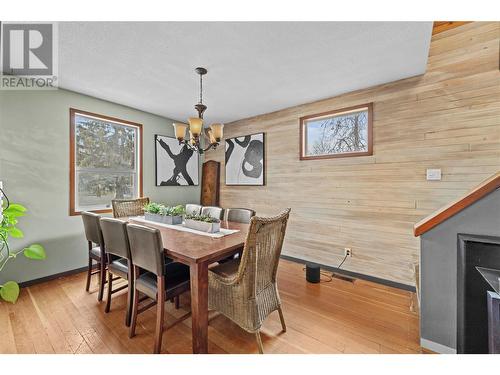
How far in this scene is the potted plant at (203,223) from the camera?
201 centimetres

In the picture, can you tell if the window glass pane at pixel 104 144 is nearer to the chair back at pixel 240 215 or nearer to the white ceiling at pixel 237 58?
the white ceiling at pixel 237 58

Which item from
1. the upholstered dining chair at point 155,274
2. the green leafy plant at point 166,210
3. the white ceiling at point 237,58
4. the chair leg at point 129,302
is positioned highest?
the white ceiling at point 237,58

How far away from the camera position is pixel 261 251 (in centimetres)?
150

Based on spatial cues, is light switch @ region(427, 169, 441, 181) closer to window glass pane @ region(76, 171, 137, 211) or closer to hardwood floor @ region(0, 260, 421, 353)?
hardwood floor @ region(0, 260, 421, 353)

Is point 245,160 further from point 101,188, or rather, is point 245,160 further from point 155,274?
point 155,274

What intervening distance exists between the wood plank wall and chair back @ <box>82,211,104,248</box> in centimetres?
245

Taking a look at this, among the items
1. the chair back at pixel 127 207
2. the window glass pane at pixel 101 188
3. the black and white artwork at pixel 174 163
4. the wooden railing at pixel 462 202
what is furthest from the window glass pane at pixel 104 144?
the wooden railing at pixel 462 202

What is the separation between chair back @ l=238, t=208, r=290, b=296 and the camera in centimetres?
139

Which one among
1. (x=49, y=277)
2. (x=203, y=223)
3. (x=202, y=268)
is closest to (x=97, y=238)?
(x=203, y=223)

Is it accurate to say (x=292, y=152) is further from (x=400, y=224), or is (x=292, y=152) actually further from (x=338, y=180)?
(x=400, y=224)

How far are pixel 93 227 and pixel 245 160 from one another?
2.52 m

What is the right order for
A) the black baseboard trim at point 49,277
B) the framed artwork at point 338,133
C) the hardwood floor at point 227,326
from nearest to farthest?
the hardwood floor at point 227,326 → the black baseboard trim at point 49,277 → the framed artwork at point 338,133

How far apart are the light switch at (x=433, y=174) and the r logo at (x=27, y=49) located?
3.71 metres

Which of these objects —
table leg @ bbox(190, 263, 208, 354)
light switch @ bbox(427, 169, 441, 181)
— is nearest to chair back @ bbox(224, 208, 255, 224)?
table leg @ bbox(190, 263, 208, 354)
